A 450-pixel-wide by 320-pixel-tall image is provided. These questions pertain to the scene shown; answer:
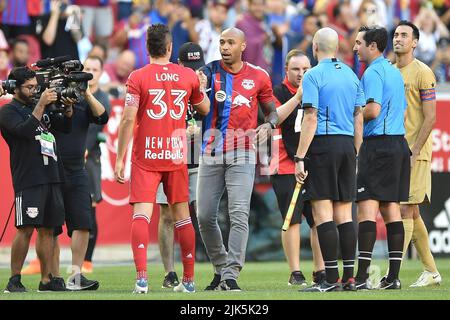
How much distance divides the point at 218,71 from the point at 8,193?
20.0ft

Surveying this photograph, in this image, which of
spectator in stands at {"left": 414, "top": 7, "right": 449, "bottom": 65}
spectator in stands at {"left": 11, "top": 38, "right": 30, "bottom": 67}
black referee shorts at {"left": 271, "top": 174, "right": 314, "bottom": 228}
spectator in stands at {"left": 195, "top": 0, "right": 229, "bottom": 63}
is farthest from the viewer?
spectator in stands at {"left": 414, "top": 7, "right": 449, "bottom": 65}

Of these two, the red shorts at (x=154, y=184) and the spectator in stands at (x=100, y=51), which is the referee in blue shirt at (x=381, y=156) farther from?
the spectator in stands at (x=100, y=51)

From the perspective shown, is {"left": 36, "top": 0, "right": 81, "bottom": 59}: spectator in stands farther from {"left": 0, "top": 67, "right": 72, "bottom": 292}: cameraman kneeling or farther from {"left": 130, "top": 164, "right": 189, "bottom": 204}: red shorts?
{"left": 130, "top": 164, "right": 189, "bottom": 204}: red shorts

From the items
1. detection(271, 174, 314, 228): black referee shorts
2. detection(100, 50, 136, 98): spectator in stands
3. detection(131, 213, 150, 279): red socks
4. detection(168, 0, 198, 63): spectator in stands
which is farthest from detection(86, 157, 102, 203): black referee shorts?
detection(168, 0, 198, 63): spectator in stands

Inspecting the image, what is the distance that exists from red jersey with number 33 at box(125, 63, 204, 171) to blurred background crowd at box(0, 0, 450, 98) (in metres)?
7.18

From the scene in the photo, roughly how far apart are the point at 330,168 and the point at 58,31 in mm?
9705

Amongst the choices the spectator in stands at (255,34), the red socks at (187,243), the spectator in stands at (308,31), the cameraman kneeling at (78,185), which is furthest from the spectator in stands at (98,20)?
the red socks at (187,243)

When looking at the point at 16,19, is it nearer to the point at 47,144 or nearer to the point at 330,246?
the point at 47,144

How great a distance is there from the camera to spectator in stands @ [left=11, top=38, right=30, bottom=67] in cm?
1861

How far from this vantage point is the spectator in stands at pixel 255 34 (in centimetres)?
2058

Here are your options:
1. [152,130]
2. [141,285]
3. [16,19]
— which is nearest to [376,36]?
[152,130]

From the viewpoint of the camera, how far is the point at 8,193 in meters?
16.4

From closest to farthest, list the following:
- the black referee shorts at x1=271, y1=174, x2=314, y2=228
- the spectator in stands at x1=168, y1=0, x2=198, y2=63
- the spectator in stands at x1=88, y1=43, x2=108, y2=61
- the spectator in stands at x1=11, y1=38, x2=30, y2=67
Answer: the black referee shorts at x1=271, y1=174, x2=314, y2=228 < the spectator in stands at x1=11, y1=38, x2=30, y2=67 < the spectator in stands at x1=88, y1=43, x2=108, y2=61 < the spectator in stands at x1=168, y1=0, x2=198, y2=63
